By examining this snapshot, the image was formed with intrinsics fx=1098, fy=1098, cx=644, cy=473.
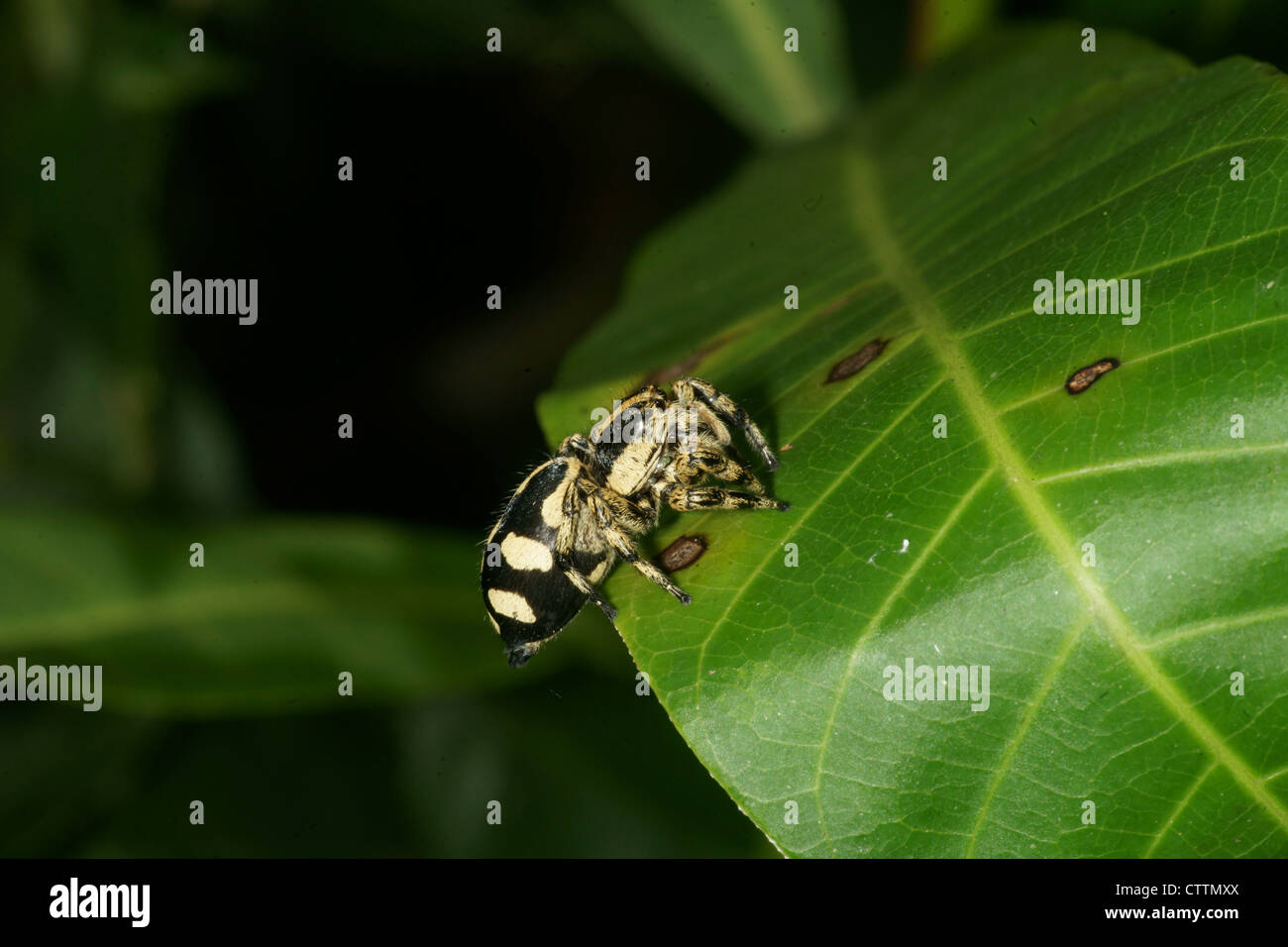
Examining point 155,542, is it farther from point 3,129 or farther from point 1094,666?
point 1094,666

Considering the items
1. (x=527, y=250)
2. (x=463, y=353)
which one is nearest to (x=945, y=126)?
(x=527, y=250)

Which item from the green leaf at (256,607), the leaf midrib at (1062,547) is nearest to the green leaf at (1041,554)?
the leaf midrib at (1062,547)

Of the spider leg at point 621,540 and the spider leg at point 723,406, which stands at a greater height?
the spider leg at point 723,406

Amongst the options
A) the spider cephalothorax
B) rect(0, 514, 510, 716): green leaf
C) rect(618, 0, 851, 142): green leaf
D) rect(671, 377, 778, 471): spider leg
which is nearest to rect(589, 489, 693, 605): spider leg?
the spider cephalothorax

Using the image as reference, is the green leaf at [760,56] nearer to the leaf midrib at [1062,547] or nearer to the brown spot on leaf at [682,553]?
the leaf midrib at [1062,547]

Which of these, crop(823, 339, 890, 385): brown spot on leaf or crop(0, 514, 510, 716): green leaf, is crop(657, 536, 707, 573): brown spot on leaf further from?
crop(0, 514, 510, 716): green leaf

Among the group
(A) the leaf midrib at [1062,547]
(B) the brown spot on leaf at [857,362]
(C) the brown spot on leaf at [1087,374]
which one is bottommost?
(A) the leaf midrib at [1062,547]
